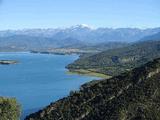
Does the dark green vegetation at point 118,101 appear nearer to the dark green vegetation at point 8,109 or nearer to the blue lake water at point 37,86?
the dark green vegetation at point 8,109

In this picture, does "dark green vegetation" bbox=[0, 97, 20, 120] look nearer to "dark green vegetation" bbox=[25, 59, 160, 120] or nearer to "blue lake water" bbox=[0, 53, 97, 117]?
"dark green vegetation" bbox=[25, 59, 160, 120]

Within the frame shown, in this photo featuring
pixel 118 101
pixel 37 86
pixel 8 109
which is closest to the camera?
pixel 118 101

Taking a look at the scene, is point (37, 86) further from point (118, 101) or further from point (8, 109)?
point (118, 101)

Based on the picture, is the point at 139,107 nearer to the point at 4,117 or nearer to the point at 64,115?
the point at 64,115

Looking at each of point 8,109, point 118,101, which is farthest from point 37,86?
point 118,101

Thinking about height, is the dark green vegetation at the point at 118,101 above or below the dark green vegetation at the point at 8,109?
above

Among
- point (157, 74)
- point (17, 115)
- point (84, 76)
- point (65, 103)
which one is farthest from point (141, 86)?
point (84, 76)

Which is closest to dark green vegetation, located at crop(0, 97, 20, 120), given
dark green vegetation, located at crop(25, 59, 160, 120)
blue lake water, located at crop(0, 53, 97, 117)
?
dark green vegetation, located at crop(25, 59, 160, 120)

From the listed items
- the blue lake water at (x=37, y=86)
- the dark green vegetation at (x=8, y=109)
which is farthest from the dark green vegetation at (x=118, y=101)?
the blue lake water at (x=37, y=86)
